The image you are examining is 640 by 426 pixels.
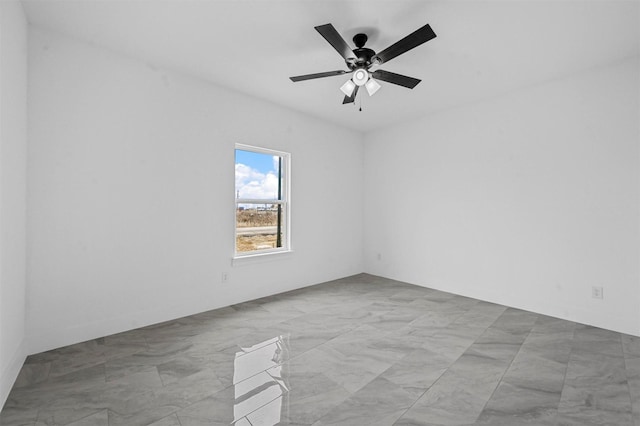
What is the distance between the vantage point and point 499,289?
390cm

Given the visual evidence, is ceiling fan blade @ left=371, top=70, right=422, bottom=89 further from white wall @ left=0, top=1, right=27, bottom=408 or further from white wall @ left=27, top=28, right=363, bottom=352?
white wall @ left=0, top=1, right=27, bottom=408

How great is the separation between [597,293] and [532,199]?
1189 mm

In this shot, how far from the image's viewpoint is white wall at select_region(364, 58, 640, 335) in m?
3.02

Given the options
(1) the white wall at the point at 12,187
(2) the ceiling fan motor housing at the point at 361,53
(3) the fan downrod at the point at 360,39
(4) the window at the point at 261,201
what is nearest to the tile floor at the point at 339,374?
(1) the white wall at the point at 12,187

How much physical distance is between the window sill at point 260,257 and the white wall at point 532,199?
6.51 ft

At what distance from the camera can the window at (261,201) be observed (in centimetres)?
400

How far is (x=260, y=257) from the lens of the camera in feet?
13.3

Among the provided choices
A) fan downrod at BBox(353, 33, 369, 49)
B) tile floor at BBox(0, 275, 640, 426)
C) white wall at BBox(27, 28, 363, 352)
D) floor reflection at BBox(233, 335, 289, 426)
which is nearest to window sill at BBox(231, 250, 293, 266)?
white wall at BBox(27, 28, 363, 352)

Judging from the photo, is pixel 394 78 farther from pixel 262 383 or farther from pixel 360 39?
pixel 262 383

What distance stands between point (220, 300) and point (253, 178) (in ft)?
5.56

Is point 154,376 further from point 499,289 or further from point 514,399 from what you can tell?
point 499,289

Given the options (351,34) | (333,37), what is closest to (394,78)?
(351,34)

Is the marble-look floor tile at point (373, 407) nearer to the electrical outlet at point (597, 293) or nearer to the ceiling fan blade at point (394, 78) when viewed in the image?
the ceiling fan blade at point (394, 78)

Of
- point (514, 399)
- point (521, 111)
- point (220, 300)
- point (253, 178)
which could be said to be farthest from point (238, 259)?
point (521, 111)
